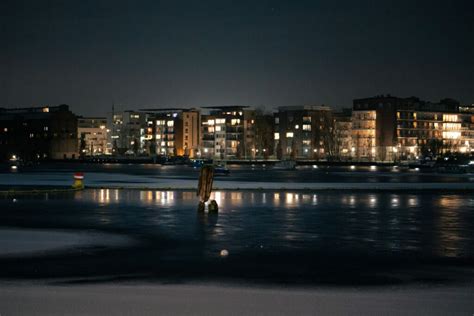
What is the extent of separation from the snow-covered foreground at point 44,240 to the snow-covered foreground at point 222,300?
4728mm

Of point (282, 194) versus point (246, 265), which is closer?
point (246, 265)

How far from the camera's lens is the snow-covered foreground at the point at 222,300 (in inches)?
410

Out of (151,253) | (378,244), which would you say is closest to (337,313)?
(151,253)

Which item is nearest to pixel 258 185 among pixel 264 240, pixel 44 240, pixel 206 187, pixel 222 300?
pixel 206 187

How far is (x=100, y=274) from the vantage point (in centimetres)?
1356

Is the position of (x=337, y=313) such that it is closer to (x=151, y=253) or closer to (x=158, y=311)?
(x=158, y=311)

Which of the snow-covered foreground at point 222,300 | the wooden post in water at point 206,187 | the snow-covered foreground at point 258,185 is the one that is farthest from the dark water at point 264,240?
the snow-covered foreground at point 258,185

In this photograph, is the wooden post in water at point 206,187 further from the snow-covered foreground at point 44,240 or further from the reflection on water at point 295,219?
the snow-covered foreground at point 44,240

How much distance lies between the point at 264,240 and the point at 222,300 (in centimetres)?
794

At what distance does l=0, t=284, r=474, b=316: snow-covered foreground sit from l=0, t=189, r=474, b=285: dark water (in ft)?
3.47

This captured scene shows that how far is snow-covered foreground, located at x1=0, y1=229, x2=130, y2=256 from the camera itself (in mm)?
16891

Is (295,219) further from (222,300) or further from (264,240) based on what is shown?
(222,300)

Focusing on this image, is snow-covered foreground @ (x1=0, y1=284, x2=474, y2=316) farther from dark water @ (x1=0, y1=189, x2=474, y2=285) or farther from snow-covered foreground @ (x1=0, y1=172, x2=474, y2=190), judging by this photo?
snow-covered foreground @ (x1=0, y1=172, x2=474, y2=190)

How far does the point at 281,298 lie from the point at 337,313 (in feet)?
4.28
